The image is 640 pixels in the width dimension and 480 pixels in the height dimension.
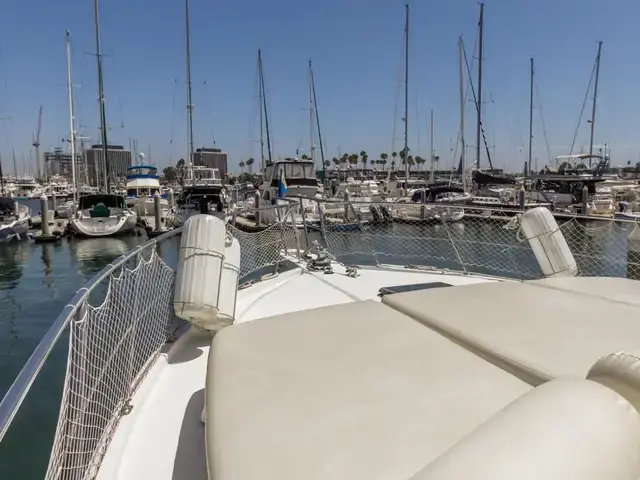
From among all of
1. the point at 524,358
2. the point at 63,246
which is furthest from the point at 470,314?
the point at 63,246

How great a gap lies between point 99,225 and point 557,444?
79.4ft

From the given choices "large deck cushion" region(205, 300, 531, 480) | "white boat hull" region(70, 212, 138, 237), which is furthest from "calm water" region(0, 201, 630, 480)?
"large deck cushion" region(205, 300, 531, 480)

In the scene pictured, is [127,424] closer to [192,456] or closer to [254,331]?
[192,456]

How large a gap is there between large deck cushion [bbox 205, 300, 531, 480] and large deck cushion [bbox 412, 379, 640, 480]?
9.4 inches

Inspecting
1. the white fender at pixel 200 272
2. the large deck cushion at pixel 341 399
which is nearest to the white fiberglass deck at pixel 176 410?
the white fender at pixel 200 272

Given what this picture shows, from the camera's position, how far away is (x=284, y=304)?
13.3 feet

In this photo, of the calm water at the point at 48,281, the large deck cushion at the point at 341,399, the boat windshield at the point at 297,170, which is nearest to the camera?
the large deck cushion at the point at 341,399

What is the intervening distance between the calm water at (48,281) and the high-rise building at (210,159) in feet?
47.1

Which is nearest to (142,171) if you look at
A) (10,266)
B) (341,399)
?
(10,266)

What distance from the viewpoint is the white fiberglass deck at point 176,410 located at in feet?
6.10

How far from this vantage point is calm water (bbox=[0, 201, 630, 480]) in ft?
14.5

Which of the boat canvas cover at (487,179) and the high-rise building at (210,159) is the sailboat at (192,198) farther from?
the boat canvas cover at (487,179)

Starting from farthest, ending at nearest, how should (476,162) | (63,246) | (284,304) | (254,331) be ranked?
(476,162) < (63,246) < (284,304) < (254,331)

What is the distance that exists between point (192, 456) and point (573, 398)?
1.55 m
